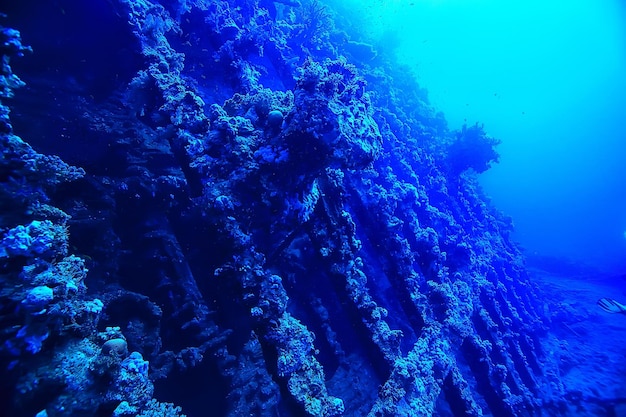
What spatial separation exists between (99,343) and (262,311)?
2040 mm

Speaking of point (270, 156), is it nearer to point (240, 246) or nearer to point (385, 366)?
point (240, 246)

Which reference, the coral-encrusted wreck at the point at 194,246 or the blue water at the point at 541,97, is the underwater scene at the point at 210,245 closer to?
the coral-encrusted wreck at the point at 194,246

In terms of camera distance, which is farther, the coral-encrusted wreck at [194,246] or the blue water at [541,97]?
the blue water at [541,97]

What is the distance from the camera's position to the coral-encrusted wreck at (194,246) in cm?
280

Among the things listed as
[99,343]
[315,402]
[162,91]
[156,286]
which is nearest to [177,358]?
[156,286]

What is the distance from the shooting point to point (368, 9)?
2672 cm

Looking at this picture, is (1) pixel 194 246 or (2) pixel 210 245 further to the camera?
(1) pixel 194 246

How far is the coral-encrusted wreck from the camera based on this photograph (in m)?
2.80

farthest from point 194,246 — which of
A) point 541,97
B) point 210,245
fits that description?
point 541,97

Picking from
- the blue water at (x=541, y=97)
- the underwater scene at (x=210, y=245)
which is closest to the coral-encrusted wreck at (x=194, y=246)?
the underwater scene at (x=210, y=245)

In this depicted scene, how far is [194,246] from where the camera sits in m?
5.71

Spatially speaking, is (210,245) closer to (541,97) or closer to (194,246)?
(194,246)

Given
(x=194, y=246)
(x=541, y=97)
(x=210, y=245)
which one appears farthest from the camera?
(x=541, y=97)

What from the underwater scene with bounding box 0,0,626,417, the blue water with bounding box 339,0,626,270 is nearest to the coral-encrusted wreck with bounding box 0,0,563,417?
the underwater scene with bounding box 0,0,626,417
